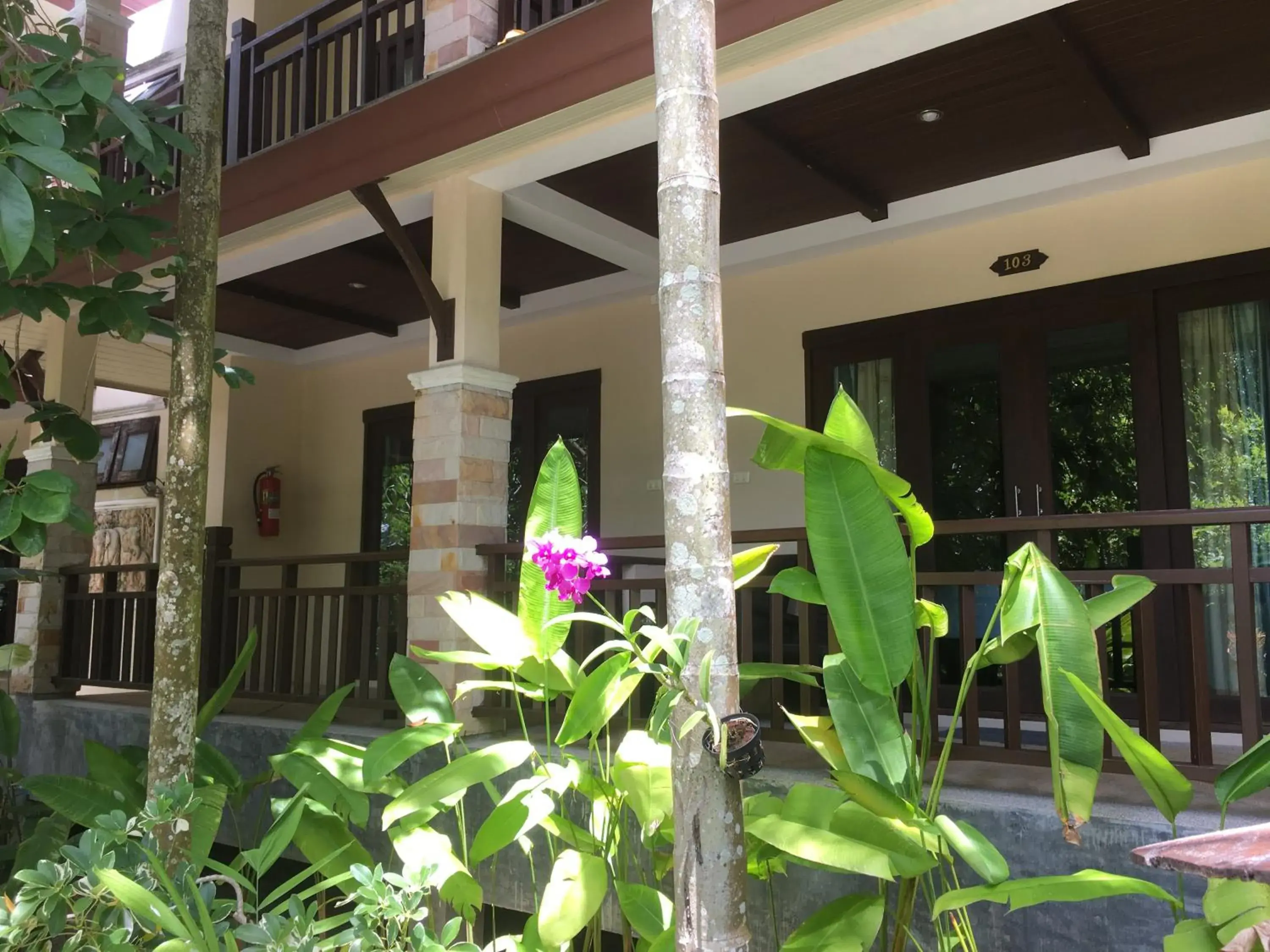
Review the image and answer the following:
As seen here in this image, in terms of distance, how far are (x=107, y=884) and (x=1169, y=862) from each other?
180cm

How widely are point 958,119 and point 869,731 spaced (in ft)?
11.0

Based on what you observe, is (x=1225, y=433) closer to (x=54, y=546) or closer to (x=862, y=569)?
(x=862, y=569)

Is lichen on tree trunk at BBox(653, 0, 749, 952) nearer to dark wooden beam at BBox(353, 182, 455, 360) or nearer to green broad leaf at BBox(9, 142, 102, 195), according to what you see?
green broad leaf at BBox(9, 142, 102, 195)

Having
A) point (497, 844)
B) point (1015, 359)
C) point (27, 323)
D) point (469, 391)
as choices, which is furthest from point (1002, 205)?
point (27, 323)

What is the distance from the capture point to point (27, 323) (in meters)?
7.75

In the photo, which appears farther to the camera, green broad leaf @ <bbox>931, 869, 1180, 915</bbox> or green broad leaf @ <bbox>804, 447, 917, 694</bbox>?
green broad leaf @ <bbox>804, 447, 917, 694</bbox>

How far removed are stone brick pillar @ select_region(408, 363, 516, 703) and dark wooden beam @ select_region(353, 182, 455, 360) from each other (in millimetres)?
141

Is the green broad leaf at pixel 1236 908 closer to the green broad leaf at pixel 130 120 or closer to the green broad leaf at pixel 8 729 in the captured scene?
the green broad leaf at pixel 130 120

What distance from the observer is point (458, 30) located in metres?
4.54

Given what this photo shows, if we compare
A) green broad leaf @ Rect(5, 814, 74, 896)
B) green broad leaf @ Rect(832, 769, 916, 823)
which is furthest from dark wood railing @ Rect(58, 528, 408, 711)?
green broad leaf @ Rect(832, 769, 916, 823)

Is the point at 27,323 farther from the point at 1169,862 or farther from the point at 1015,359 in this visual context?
the point at 1169,862

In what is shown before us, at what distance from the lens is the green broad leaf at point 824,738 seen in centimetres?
218

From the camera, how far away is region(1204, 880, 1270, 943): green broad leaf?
5.21 feet

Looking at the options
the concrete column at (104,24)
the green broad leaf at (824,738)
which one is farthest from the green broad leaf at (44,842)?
the concrete column at (104,24)
